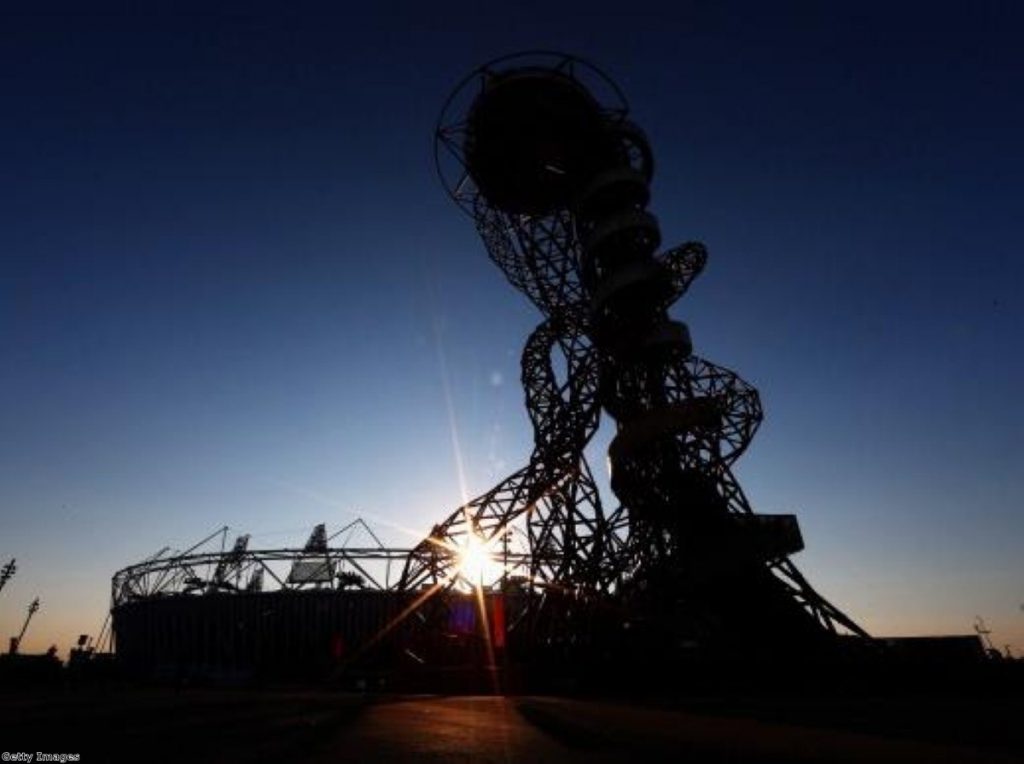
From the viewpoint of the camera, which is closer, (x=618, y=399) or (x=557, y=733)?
(x=557, y=733)

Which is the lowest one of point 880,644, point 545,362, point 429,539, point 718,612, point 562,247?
point 880,644

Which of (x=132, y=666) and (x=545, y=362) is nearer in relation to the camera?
(x=545, y=362)

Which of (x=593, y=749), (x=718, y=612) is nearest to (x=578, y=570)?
(x=718, y=612)

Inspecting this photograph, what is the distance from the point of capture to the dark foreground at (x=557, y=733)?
924 centimetres

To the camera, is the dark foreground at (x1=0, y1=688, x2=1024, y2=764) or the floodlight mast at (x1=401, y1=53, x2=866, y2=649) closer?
the dark foreground at (x1=0, y1=688, x2=1024, y2=764)

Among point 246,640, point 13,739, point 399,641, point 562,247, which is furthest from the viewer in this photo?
point 246,640

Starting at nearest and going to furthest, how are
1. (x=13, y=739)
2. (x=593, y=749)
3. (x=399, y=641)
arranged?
(x=593, y=749) < (x=13, y=739) < (x=399, y=641)

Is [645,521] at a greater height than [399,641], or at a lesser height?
greater

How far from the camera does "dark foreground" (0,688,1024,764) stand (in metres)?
9.24

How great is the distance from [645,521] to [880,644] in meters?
10.4

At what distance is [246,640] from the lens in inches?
2842

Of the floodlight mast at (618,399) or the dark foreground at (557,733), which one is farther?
the floodlight mast at (618,399)

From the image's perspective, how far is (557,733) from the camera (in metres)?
11.9

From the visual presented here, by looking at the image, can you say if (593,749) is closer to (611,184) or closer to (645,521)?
(645,521)
